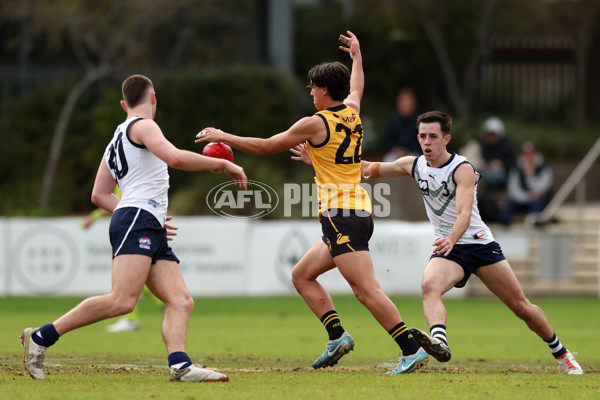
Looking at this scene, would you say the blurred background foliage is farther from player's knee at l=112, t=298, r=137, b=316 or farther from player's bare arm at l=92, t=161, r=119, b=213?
player's knee at l=112, t=298, r=137, b=316

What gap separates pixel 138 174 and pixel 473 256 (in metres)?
3.04

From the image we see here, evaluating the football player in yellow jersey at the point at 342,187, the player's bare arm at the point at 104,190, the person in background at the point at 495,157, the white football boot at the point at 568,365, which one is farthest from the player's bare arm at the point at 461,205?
the person in background at the point at 495,157

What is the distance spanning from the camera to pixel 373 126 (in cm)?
2628

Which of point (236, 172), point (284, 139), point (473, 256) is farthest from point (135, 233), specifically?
point (473, 256)

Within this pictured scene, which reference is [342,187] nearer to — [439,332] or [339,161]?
[339,161]

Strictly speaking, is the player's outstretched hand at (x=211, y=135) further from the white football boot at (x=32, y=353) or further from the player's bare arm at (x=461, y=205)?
the player's bare arm at (x=461, y=205)

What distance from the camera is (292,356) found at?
10492 mm

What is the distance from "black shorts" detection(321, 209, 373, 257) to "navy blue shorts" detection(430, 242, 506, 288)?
2.99ft

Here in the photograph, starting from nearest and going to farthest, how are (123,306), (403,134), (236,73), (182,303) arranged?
(123,306) < (182,303) < (403,134) < (236,73)

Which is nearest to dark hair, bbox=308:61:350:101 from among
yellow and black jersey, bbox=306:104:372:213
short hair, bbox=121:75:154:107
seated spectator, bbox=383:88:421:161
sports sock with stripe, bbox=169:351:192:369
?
yellow and black jersey, bbox=306:104:372:213

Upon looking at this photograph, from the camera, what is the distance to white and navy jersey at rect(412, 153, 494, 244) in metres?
8.57

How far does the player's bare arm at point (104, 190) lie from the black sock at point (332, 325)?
6.87 ft

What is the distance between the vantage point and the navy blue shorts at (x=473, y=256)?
852 centimetres

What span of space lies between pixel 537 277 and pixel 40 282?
9.78 metres
